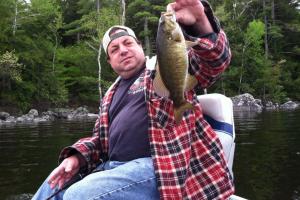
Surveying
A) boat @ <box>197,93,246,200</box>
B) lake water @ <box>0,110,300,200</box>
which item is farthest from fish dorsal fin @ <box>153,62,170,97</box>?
lake water @ <box>0,110,300,200</box>

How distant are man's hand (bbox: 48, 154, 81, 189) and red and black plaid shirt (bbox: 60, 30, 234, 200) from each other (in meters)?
0.84

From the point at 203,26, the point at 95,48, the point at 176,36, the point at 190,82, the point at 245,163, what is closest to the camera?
the point at 176,36

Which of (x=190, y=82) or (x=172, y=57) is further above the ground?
(x=172, y=57)

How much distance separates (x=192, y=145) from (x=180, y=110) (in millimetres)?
374

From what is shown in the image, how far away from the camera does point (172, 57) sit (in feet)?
8.12

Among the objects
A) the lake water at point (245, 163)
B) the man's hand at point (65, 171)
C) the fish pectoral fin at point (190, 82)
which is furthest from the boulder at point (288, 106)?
the fish pectoral fin at point (190, 82)

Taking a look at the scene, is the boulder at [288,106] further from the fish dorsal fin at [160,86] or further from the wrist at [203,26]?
the fish dorsal fin at [160,86]

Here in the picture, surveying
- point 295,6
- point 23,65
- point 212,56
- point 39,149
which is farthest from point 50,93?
point 212,56

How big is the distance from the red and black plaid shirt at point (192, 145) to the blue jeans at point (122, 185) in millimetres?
67

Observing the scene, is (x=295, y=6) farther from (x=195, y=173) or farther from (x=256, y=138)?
(x=195, y=173)

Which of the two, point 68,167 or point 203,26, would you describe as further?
point 68,167

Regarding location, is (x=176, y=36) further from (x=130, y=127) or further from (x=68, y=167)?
(x=68, y=167)

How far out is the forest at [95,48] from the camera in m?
33.6

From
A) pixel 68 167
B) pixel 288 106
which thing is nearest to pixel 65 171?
pixel 68 167
